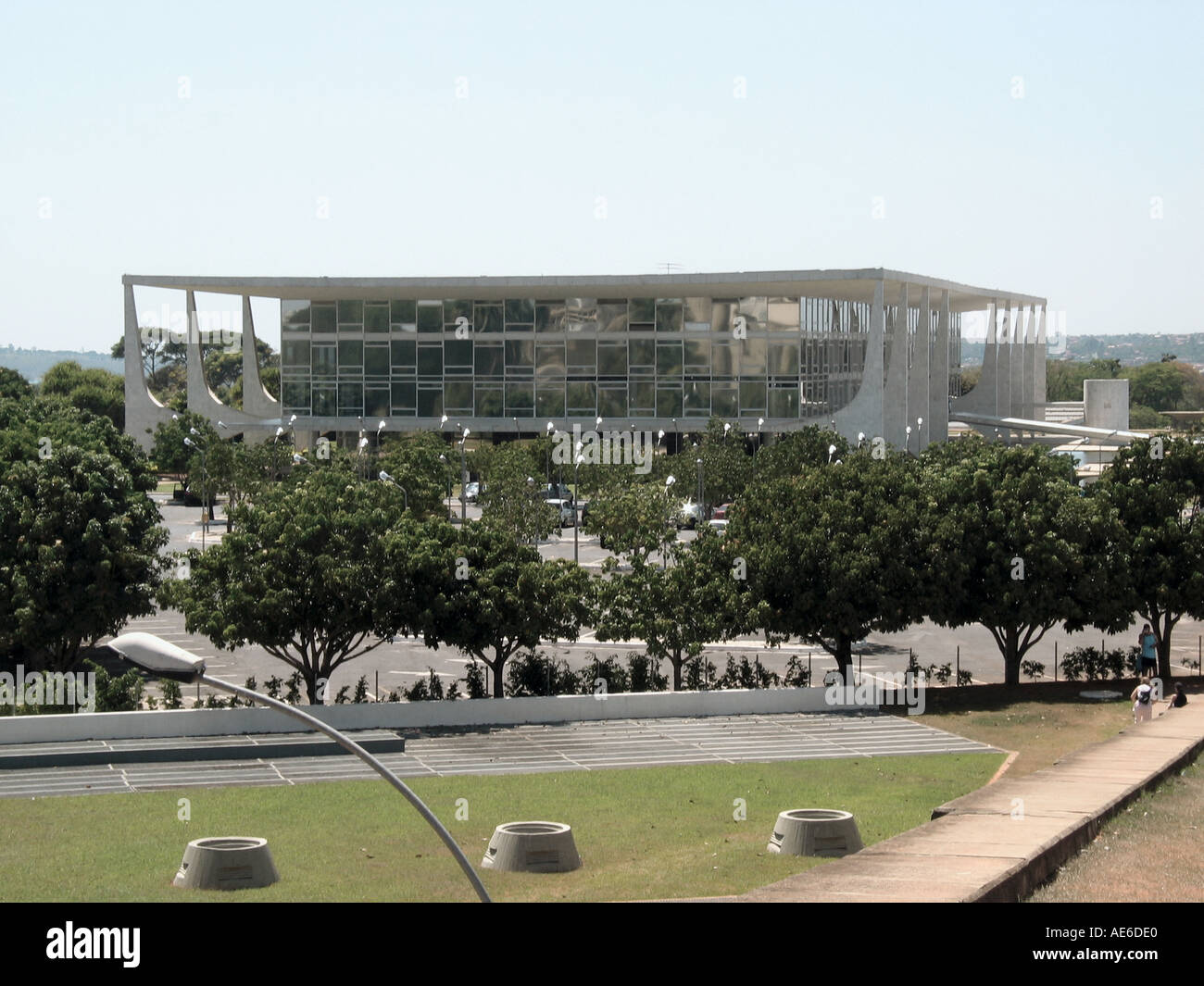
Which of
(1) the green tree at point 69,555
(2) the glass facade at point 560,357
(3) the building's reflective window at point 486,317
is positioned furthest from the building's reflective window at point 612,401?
(1) the green tree at point 69,555

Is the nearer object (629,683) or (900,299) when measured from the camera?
(629,683)

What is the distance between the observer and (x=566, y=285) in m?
88.2

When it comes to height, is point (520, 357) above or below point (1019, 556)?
above

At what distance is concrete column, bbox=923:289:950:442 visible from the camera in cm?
10475

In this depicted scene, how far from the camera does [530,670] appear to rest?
36094mm

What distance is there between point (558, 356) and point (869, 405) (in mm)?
18128

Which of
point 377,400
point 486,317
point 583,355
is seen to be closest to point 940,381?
point 583,355

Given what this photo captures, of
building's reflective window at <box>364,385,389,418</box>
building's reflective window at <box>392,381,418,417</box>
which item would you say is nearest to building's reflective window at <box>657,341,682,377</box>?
building's reflective window at <box>392,381,418,417</box>

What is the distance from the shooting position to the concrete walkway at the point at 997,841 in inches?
547

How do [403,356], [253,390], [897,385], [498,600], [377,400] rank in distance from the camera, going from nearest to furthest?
[498,600], [897,385], [403,356], [377,400], [253,390]

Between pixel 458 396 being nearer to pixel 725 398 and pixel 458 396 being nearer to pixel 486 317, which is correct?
pixel 486 317
